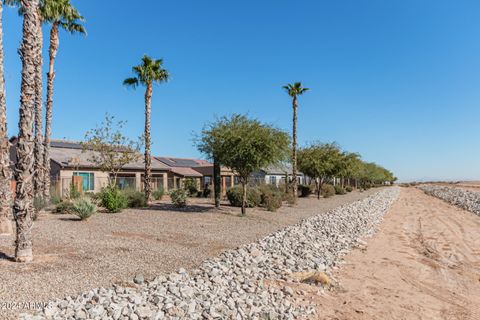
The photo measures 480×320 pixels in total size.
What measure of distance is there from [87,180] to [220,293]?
2815 cm

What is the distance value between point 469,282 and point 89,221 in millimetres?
12206

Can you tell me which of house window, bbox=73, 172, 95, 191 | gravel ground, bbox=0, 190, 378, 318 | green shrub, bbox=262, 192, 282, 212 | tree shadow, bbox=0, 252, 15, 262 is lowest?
gravel ground, bbox=0, 190, 378, 318

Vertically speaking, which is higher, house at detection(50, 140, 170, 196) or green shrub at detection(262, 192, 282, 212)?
house at detection(50, 140, 170, 196)

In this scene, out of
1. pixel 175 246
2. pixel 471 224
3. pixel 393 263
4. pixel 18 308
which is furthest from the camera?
pixel 471 224

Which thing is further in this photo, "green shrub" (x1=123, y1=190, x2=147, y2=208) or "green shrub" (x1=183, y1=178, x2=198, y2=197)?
"green shrub" (x1=183, y1=178, x2=198, y2=197)

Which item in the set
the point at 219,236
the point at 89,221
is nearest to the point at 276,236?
the point at 219,236

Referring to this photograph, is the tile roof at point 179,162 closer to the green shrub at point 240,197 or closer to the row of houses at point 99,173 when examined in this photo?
the row of houses at point 99,173

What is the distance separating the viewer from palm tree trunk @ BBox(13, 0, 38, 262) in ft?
24.2

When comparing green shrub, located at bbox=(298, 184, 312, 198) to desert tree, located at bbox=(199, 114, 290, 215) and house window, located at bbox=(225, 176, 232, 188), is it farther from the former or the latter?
desert tree, located at bbox=(199, 114, 290, 215)

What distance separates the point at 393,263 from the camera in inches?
436

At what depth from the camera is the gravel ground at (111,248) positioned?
6191 millimetres

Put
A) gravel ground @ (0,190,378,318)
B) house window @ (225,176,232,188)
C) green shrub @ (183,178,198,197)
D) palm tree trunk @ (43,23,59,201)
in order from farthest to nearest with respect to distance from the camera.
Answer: house window @ (225,176,232,188), green shrub @ (183,178,198,197), palm tree trunk @ (43,23,59,201), gravel ground @ (0,190,378,318)

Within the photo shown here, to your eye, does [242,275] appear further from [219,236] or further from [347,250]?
[347,250]

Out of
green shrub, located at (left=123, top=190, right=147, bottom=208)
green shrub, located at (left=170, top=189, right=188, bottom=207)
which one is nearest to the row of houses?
green shrub, located at (left=123, top=190, right=147, bottom=208)
